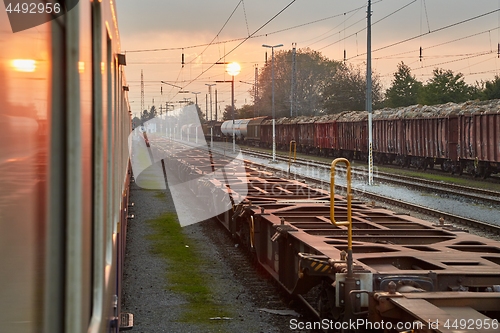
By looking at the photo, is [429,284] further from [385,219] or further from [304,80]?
[304,80]

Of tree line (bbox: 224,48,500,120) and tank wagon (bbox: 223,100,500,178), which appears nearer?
tank wagon (bbox: 223,100,500,178)

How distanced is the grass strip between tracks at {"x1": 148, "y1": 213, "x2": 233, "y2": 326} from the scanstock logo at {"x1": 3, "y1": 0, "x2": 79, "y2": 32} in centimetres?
566

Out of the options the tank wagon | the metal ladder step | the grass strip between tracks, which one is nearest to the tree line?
the tank wagon

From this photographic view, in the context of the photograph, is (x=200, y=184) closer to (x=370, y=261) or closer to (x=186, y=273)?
(x=186, y=273)

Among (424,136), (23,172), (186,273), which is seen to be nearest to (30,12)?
(23,172)

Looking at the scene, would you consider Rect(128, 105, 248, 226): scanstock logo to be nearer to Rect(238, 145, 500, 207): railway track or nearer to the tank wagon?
Rect(238, 145, 500, 207): railway track

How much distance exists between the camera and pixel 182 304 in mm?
7547

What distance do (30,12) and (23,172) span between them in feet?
1.02

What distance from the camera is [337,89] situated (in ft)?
232

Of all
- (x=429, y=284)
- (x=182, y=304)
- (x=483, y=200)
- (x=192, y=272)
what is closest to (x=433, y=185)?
(x=483, y=200)

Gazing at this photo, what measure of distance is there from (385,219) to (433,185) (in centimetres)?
1377

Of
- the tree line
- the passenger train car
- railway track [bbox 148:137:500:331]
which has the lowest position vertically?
railway track [bbox 148:137:500:331]

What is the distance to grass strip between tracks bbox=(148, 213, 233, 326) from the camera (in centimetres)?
720

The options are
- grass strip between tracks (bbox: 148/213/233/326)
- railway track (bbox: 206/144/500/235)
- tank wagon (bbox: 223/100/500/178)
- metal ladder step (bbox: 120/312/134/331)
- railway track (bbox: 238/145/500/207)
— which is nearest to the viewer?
metal ladder step (bbox: 120/312/134/331)
